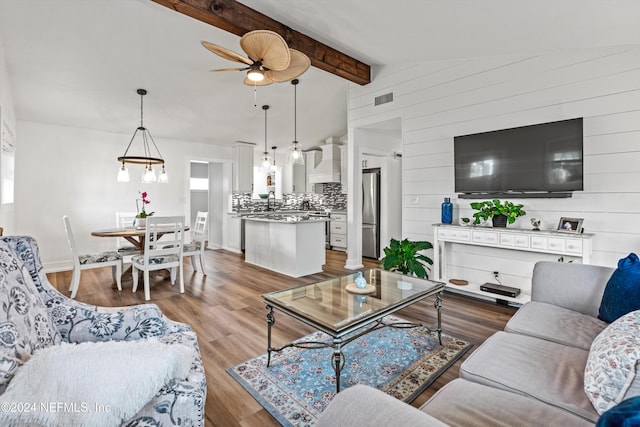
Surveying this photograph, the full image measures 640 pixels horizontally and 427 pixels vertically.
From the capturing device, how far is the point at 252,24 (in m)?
3.08

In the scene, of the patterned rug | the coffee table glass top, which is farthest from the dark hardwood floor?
the coffee table glass top

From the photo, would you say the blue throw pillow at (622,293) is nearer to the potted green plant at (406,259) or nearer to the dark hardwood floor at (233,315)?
the dark hardwood floor at (233,315)

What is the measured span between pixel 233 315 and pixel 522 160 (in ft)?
11.2

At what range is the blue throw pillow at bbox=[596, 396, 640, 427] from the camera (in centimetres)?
56

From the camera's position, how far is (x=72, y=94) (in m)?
4.30

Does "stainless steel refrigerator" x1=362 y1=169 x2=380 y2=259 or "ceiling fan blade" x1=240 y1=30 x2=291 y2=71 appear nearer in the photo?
"ceiling fan blade" x1=240 y1=30 x2=291 y2=71

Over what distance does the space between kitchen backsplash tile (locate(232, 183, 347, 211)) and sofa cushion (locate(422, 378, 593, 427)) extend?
6220 mm

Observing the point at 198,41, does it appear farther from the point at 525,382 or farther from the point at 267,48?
the point at 525,382

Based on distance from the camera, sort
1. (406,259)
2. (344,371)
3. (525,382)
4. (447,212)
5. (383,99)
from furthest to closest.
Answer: (383,99), (447,212), (406,259), (344,371), (525,382)

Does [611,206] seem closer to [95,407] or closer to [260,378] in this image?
[260,378]

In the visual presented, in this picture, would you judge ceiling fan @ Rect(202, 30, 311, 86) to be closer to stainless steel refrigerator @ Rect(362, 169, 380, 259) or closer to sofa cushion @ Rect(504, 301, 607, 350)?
sofa cushion @ Rect(504, 301, 607, 350)

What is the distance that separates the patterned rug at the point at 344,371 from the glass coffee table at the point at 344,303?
96 millimetres

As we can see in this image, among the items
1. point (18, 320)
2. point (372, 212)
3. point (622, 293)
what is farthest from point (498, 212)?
point (18, 320)

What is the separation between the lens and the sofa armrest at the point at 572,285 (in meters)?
1.89
